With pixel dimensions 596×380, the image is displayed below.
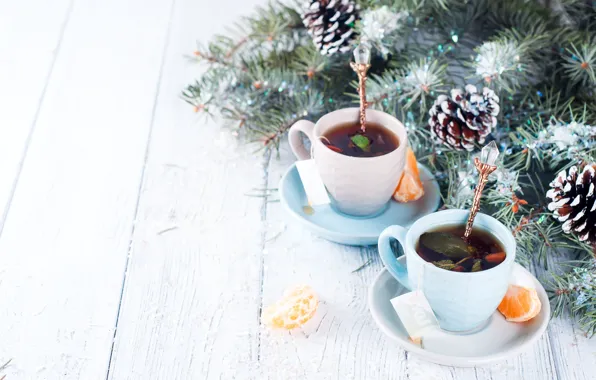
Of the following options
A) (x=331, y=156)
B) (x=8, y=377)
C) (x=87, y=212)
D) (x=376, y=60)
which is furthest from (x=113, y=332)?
(x=376, y=60)

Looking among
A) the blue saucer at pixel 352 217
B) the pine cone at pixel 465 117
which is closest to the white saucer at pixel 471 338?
the blue saucer at pixel 352 217

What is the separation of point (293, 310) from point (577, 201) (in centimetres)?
39

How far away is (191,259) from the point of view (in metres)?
1.00

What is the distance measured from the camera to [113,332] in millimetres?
903

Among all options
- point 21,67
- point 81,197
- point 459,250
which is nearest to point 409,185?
point 459,250

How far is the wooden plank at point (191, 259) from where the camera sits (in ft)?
2.87

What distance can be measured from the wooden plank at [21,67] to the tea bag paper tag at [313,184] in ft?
1.57

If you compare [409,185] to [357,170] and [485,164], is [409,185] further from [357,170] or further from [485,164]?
[485,164]

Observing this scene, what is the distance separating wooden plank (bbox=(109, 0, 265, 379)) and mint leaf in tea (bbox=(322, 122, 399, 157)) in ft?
0.59

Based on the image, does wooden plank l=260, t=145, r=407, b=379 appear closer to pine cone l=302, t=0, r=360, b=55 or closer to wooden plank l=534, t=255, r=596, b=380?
wooden plank l=534, t=255, r=596, b=380

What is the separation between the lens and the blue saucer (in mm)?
990

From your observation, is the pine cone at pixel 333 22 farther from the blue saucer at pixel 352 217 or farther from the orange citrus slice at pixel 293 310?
the orange citrus slice at pixel 293 310

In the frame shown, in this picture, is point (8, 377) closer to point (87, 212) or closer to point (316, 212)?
point (87, 212)

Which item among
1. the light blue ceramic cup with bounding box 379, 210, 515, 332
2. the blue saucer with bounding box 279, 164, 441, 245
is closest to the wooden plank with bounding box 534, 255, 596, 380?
the light blue ceramic cup with bounding box 379, 210, 515, 332
